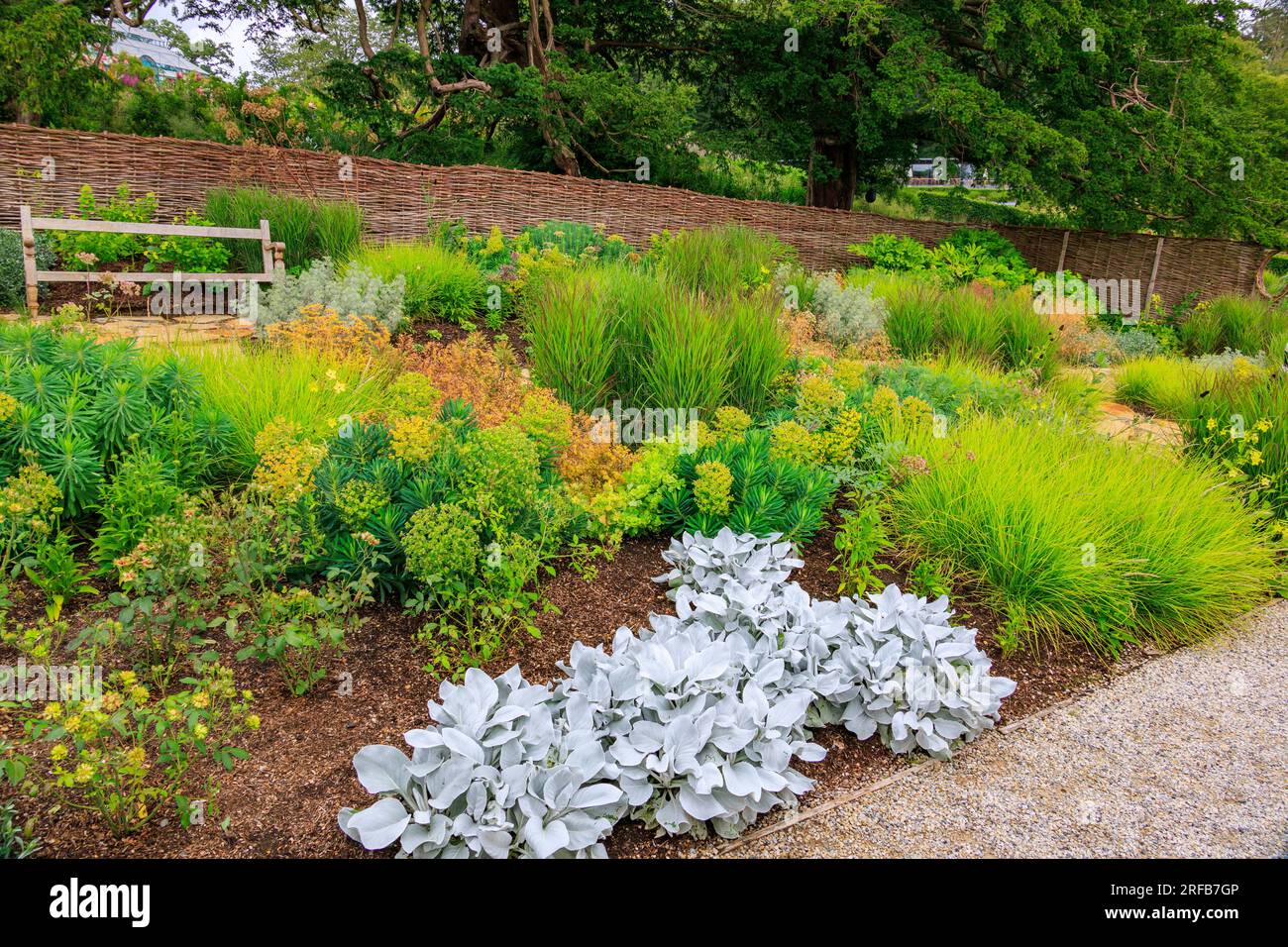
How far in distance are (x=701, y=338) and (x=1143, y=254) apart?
38.4ft

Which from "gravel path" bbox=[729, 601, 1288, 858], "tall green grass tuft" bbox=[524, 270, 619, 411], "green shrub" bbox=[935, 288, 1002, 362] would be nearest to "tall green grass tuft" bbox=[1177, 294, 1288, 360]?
"green shrub" bbox=[935, 288, 1002, 362]

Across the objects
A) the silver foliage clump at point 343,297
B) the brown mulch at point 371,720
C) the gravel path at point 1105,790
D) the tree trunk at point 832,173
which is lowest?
the gravel path at point 1105,790

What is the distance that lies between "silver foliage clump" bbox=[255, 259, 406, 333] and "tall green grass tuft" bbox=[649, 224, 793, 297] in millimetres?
2064

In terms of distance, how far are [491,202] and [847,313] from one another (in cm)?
444

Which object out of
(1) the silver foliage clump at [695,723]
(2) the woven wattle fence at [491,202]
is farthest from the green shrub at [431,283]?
(1) the silver foliage clump at [695,723]

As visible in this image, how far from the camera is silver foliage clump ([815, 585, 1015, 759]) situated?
2578 mm

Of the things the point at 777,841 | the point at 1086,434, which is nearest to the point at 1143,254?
the point at 1086,434

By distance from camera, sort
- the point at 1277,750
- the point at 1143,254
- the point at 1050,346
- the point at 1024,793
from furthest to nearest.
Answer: the point at 1143,254 → the point at 1050,346 → the point at 1277,750 → the point at 1024,793

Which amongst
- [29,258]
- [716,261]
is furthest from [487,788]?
[29,258]

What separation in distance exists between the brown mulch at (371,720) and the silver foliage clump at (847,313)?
371 centimetres

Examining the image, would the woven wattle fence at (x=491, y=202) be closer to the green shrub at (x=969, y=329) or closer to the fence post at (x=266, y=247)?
the fence post at (x=266, y=247)

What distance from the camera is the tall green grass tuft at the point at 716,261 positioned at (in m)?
6.05

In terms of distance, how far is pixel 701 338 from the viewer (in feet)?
13.5

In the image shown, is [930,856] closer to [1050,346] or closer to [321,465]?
[321,465]
